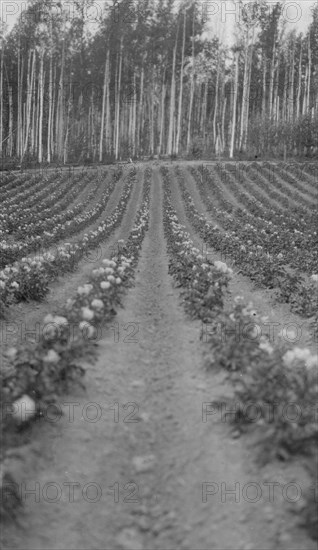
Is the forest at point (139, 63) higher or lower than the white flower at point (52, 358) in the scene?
higher

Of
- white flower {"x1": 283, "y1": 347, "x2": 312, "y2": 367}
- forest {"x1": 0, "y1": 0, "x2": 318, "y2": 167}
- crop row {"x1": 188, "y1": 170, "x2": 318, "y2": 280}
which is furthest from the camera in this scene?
forest {"x1": 0, "y1": 0, "x2": 318, "y2": 167}

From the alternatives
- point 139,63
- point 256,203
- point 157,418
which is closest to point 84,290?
point 157,418

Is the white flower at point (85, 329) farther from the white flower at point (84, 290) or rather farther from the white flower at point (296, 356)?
the white flower at point (296, 356)

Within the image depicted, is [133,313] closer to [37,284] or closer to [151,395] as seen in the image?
[37,284]

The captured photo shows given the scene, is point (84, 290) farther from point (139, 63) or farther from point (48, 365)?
point (139, 63)

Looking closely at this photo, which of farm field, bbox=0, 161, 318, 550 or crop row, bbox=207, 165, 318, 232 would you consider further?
crop row, bbox=207, 165, 318, 232

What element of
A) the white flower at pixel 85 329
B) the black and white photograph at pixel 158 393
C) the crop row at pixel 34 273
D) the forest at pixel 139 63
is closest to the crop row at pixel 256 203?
the black and white photograph at pixel 158 393

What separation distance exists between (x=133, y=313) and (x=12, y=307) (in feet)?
7.61

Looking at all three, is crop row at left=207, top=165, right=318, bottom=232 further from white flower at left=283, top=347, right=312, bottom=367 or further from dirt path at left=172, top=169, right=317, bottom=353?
white flower at left=283, top=347, right=312, bottom=367

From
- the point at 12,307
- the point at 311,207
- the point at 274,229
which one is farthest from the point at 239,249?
the point at 311,207

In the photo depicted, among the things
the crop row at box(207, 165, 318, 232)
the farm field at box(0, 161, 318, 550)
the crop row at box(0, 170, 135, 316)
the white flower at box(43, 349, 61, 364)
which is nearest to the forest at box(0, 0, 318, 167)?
the crop row at box(207, 165, 318, 232)

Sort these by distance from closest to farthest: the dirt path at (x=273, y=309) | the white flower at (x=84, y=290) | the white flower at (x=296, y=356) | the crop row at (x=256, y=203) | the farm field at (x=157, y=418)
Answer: the farm field at (x=157, y=418)
the white flower at (x=296, y=356)
the white flower at (x=84, y=290)
the dirt path at (x=273, y=309)
the crop row at (x=256, y=203)

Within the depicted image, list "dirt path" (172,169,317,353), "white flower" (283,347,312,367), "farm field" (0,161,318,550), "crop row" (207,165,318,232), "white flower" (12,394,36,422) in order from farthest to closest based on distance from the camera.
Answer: "crop row" (207,165,318,232), "dirt path" (172,169,317,353), "white flower" (283,347,312,367), "white flower" (12,394,36,422), "farm field" (0,161,318,550)

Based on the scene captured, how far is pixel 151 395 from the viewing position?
569cm
